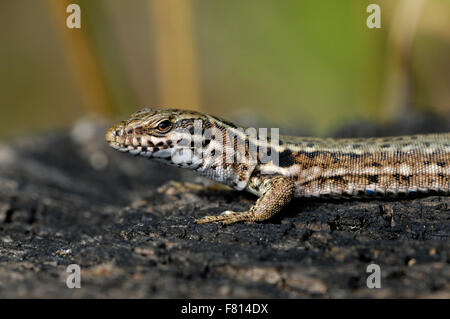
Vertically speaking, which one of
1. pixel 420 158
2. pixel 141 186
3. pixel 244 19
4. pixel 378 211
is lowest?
pixel 141 186

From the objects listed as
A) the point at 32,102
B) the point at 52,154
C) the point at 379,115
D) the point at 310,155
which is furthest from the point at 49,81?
the point at 310,155

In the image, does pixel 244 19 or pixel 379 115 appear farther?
pixel 244 19

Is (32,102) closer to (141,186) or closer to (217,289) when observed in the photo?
(141,186)

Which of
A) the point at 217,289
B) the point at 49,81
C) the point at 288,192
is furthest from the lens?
the point at 49,81

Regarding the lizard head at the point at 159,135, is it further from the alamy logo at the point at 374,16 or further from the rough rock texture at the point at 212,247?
the alamy logo at the point at 374,16

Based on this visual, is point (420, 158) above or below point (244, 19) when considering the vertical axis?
below

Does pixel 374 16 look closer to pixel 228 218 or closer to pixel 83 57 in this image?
pixel 83 57

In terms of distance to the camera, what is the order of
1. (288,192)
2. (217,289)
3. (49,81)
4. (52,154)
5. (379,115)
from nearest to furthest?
1. (217,289)
2. (288,192)
3. (52,154)
4. (379,115)
5. (49,81)

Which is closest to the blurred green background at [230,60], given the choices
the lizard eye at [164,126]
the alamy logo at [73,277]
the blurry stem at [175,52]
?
the blurry stem at [175,52]
